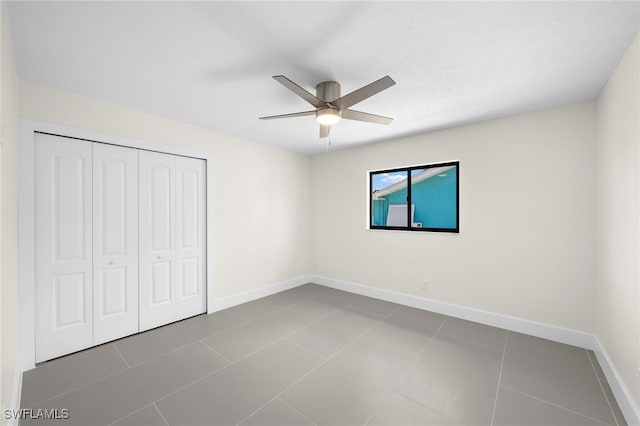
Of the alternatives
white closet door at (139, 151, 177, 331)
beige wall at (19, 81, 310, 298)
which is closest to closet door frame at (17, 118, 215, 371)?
beige wall at (19, 81, 310, 298)

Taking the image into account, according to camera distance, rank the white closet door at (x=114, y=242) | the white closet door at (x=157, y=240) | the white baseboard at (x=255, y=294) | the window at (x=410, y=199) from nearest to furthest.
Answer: the white closet door at (x=114, y=242) → the white closet door at (x=157, y=240) → the white baseboard at (x=255, y=294) → the window at (x=410, y=199)

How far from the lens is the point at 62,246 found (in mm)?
2389

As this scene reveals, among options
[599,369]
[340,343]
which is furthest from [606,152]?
[340,343]

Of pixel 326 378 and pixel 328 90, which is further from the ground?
pixel 328 90

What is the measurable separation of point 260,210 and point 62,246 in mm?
2333

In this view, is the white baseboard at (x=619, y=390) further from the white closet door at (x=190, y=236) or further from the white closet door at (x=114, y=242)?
the white closet door at (x=114, y=242)

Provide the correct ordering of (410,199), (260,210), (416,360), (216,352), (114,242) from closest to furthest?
(416,360), (216,352), (114,242), (410,199), (260,210)

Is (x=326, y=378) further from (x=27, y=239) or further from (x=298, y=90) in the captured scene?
(x=27, y=239)

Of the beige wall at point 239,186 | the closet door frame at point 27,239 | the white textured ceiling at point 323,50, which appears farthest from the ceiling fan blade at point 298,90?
the closet door frame at point 27,239

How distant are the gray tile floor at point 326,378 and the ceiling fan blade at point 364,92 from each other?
7.40ft

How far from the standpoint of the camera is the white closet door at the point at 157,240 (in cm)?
291

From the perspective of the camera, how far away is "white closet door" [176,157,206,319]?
3.22m

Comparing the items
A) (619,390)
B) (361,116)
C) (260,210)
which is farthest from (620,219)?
(260,210)

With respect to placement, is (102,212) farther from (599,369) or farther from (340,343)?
(599,369)
